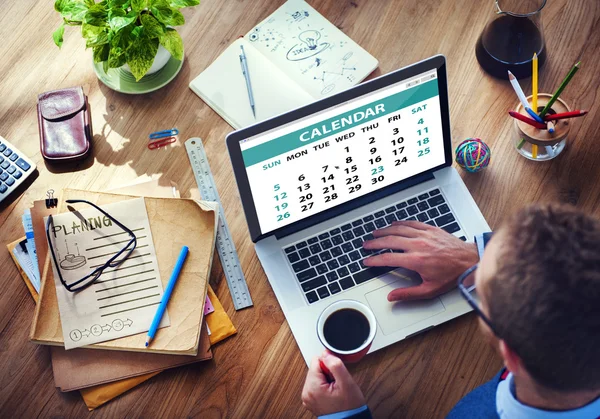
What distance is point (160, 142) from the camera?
1.27m

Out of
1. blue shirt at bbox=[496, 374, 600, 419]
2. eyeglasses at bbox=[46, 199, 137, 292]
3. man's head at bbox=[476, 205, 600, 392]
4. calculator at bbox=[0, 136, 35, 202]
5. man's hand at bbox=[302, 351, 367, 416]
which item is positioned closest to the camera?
man's head at bbox=[476, 205, 600, 392]

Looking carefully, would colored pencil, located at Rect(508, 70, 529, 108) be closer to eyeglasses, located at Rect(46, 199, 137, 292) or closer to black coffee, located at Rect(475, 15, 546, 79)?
black coffee, located at Rect(475, 15, 546, 79)

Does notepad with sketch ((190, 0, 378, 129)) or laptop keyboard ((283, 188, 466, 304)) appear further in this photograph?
notepad with sketch ((190, 0, 378, 129))

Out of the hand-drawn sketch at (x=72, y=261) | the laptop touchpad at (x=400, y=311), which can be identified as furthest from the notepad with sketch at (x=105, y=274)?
the laptop touchpad at (x=400, y=311)

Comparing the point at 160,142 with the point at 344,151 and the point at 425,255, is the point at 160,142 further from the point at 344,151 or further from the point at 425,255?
the point at 425,255

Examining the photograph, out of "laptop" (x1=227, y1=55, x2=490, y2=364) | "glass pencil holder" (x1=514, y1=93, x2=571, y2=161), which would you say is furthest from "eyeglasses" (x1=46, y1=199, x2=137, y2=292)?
"glass pencil holder" (x1=514, y1=93, x2=571, y2=161)

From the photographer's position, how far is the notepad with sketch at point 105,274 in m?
1.09

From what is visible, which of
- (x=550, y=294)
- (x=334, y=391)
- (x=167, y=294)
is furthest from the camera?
(x=167, y=294)

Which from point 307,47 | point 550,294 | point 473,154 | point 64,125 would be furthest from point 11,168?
point 550,294

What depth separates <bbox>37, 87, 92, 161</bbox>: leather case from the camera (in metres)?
1.23

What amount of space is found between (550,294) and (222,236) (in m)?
0.66

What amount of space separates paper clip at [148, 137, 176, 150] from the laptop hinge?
0.31 metres

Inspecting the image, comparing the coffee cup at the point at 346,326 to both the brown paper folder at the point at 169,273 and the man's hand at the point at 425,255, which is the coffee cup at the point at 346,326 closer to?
the man's hand at the point at 425,255

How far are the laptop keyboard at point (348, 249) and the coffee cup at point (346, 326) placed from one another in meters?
0.10
